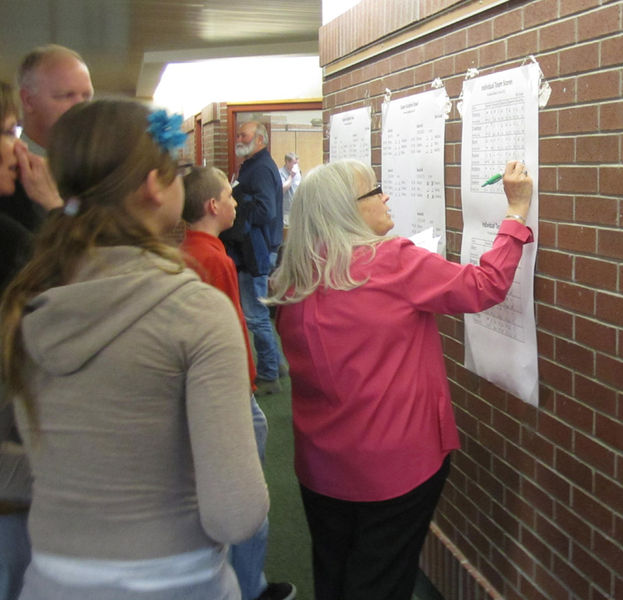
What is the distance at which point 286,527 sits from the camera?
349 cm

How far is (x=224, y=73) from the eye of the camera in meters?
10.1

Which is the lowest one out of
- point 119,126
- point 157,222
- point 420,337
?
point 420,337

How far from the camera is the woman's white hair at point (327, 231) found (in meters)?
1.99

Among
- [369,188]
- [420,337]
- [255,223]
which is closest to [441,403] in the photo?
[420,337]

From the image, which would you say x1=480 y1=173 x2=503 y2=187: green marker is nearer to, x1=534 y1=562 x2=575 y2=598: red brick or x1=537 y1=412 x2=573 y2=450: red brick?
x1=537 y1=412 x2=573 y2=450: red brick

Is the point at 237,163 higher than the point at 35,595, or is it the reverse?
the point at 237,163

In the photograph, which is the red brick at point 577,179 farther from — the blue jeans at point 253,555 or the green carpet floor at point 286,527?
the green carpet floor at point 286,527

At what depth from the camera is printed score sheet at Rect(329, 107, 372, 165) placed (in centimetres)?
330

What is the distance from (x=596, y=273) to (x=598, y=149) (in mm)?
294

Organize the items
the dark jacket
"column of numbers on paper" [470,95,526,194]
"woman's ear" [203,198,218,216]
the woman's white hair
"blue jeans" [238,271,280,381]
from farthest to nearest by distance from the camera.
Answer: "blue jeans" [238,271,280,381] < the dark jacket < "woman's ear" [203,198,218,216] < "column of numbers on paper" [470,95,526,194] < the woman's white hair

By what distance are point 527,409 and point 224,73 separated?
8764mm

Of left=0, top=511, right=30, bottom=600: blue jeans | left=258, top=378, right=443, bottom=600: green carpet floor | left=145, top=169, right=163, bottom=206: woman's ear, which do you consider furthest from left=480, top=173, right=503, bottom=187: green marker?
left=258, top=378, right=443, bottom=600: green carpet floor

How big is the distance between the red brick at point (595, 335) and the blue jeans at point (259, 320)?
3.55 meters

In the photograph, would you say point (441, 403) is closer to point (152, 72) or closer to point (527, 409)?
point (527, 409)
